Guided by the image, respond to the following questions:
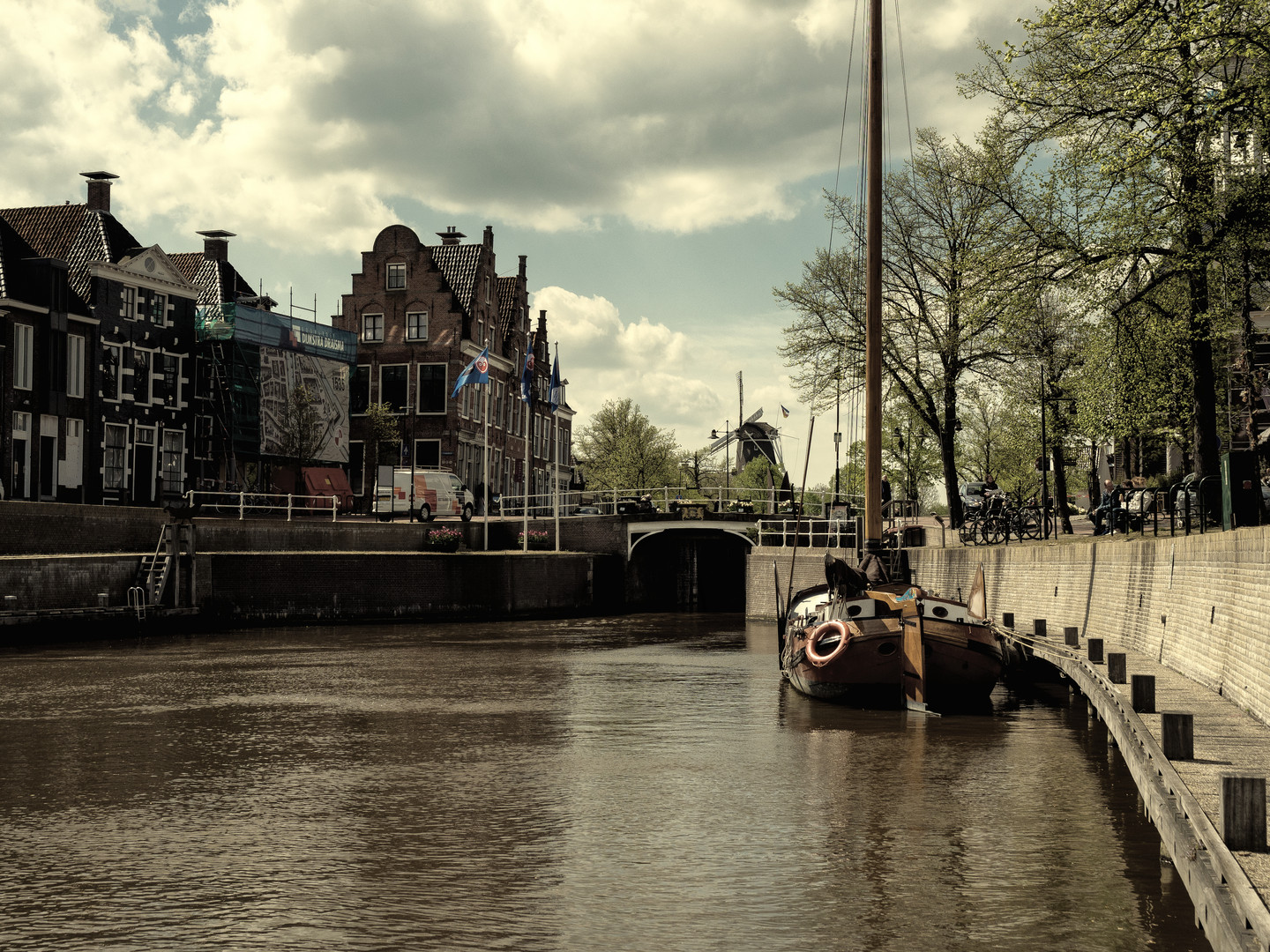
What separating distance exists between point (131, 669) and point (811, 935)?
2237cm

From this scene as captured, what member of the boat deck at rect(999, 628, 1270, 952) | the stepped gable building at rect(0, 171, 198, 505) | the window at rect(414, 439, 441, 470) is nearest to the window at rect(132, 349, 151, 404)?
the stepped gable building at rect(0, 171, 198, 505)

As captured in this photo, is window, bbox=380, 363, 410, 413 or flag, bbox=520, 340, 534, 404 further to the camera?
window, bbox=380, 363, 410, 413

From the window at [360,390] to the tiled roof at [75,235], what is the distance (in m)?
15.6

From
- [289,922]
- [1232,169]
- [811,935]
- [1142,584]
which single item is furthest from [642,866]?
[1232,169]

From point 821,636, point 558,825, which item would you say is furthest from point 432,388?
point 558,825

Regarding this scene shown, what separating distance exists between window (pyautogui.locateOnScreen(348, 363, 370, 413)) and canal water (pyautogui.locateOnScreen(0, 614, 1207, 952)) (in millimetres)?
45408

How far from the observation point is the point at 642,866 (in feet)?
37.2

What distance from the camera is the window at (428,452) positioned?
6869 cm

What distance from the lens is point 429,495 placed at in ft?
186

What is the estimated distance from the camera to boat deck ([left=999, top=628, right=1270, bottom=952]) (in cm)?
711

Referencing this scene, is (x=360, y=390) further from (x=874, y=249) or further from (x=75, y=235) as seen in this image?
(x=874, y=249)

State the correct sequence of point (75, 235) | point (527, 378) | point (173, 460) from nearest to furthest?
point (527, 378) < point (75, 235) < point (173, 460)

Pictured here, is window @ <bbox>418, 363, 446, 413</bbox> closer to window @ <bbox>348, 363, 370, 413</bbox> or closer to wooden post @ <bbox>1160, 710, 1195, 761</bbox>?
window @ <bbox>348, 363, 370, 413</bbox>

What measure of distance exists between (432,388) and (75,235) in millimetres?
20267
